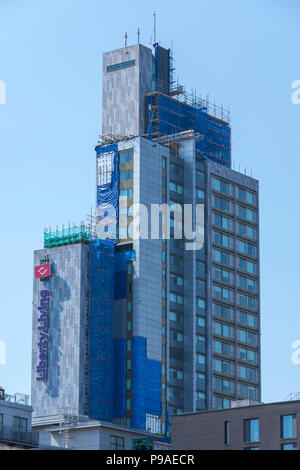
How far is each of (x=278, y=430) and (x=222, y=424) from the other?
7.21 metres

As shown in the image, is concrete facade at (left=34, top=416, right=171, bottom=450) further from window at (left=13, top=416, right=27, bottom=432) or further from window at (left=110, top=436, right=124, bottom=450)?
window at (left=13, top=416, right=27, bottom=432)

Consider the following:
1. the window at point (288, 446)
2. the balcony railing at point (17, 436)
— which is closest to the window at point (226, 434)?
the window at point (288, 446)

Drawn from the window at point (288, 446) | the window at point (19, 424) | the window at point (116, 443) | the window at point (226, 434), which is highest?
the window at point (116, 443)

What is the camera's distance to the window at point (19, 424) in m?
157

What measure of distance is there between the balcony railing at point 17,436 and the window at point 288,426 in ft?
95.8

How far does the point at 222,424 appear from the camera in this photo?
144875 mm

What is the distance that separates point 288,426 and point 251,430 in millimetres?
4459

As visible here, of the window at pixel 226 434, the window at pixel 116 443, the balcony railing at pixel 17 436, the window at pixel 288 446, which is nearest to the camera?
the window at pixel 288 446

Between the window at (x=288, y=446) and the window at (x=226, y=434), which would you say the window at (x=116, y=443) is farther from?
the window at (x=288, y=446)

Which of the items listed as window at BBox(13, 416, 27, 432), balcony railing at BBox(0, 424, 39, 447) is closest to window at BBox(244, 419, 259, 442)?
balcony railing at BBox(0, 424, 39, 447)

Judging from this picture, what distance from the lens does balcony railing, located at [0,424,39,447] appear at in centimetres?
15150

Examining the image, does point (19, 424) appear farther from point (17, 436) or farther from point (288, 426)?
point (288, 426)

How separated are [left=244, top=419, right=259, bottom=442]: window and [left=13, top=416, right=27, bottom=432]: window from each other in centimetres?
2895
